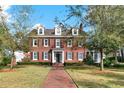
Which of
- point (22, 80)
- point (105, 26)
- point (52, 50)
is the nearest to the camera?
point (22, 80)

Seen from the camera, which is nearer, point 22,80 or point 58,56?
point 22,80

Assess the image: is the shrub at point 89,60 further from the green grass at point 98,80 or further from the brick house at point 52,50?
the green grass at point 98,80

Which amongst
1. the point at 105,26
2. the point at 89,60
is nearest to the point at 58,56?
the point at 89,60

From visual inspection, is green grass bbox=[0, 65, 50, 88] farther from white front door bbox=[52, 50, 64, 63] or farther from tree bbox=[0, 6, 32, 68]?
white front door bbox=[52, 50, 64, 63]

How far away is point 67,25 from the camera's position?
3044 centimetres

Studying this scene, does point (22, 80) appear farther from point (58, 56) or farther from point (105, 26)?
point (58, 56)

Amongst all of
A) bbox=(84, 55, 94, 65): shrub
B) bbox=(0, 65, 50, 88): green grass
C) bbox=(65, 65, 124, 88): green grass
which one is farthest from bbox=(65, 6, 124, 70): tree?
bbox=(84, 55, 94, 65): shrub

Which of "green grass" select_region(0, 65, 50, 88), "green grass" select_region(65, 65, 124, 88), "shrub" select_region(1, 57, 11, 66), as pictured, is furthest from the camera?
"shrub" select_region(1, 57, 11, 66)

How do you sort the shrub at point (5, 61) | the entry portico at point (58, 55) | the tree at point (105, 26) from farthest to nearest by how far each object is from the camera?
the entry portico at point (58, 55), the shrub at point (5, 61), the tree at point (105, 26)

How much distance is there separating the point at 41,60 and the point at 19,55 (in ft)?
11.4

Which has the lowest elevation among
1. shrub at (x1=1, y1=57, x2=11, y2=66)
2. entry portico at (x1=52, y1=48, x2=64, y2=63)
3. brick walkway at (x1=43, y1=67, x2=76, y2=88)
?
brick walkway at (x1=43, y1=67, x2=76, y2=88)

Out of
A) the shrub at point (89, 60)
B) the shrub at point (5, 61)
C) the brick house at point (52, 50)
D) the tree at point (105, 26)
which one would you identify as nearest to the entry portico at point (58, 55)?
the brick house at point (52, 50)

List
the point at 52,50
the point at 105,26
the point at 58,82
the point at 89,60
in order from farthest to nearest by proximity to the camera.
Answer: the point at 52,50 → the point at 89,60 → the point at 105,26 → the point at 58,82
